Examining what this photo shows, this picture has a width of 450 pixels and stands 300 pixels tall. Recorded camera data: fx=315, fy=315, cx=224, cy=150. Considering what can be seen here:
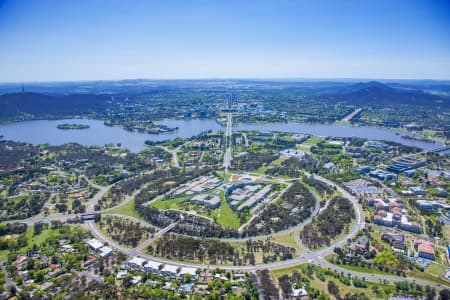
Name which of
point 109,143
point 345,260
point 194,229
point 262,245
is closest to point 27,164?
point 109,143

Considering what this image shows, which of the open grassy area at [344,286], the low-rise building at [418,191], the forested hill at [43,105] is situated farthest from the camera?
the forested hill at [43,105]

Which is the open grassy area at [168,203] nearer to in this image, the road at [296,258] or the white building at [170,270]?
the road at [296,258]

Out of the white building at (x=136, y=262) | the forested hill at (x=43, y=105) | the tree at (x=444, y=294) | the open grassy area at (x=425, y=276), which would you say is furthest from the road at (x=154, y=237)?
the forested hill at (x=43, y=105)

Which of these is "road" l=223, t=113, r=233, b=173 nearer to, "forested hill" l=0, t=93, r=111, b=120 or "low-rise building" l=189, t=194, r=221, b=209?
"low-rise building" l=189, t=194, r=221, b=209

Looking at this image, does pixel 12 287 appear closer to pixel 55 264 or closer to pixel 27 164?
pixel 55 264

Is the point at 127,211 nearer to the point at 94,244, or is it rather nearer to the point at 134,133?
the point at 94,244

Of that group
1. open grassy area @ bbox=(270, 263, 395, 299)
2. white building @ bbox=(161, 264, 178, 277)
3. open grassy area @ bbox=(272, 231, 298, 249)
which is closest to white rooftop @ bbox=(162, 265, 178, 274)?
white building @ bbox=(161, 264, 178, 277)
